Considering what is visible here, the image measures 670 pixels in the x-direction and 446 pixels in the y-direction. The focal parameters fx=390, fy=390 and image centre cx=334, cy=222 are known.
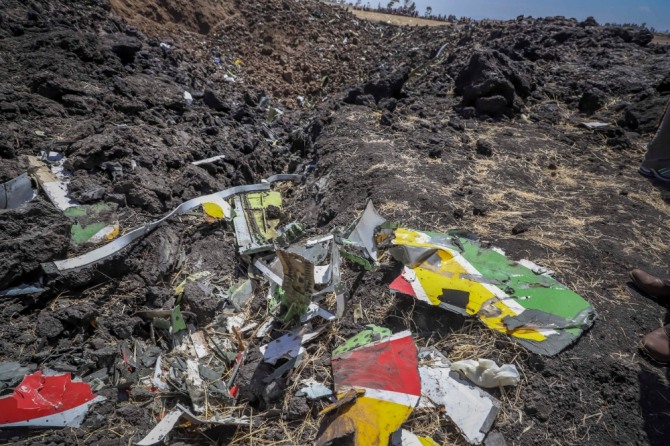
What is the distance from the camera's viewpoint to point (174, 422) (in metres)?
2.17

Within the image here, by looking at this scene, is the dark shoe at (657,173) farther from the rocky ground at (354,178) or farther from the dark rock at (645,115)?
the dark rock at (645,115)

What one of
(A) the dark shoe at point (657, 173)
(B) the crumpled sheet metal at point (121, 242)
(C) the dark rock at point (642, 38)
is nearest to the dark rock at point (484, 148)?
(A) the dark shoe at point (657, 173)

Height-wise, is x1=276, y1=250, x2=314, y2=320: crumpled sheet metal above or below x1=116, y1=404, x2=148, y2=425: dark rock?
above

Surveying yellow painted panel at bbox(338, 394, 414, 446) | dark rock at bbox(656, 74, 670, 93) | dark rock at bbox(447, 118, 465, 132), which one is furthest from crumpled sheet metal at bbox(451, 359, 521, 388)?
dark rock at bbox(656, 74, 670, 93)

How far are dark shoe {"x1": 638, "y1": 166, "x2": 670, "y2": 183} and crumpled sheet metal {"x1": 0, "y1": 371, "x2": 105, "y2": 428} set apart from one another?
556cm

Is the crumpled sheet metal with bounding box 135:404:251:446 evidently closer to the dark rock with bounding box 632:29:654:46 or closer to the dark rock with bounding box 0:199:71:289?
the dark rock with bounding box 0:199:71:289

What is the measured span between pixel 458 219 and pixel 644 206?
6.62 feet

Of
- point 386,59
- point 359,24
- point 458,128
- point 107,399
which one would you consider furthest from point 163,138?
point 359,24

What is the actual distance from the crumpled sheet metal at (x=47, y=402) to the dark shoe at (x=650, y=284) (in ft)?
11.7

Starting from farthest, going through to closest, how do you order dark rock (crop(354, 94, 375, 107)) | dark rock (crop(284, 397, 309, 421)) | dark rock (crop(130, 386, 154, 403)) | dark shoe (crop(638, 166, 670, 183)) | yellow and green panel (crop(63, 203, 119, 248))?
dark rock (crop(354, 94, 375, 107)) < dark shoe (crop(638, 166, 670, 183)) < yellow and green panel (crop(63, 203, 119, 248)) < dark rock (crop(130, 386, 154, 403)) < dark rock (crop(284, 397, 309, 421))

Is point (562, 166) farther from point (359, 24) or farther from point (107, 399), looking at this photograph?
point (359, 24)

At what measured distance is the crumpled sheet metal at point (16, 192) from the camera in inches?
124

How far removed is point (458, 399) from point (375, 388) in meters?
0.46

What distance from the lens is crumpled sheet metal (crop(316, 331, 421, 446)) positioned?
197 cm
